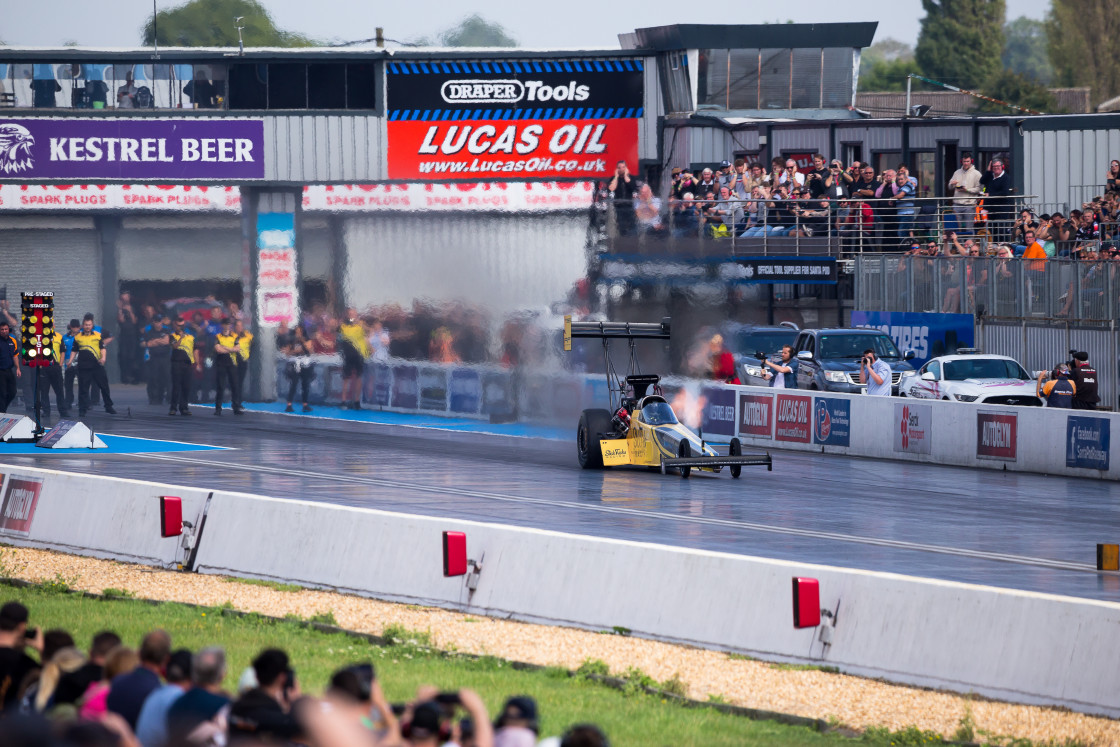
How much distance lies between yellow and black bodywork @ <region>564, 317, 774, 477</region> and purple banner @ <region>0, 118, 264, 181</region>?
20.9m

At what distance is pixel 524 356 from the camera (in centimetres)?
3381

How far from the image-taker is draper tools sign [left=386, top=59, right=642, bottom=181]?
1788 inches

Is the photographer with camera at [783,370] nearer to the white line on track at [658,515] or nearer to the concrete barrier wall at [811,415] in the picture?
the concrete barrier wall at [811,415]

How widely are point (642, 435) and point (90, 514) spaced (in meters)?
9.76

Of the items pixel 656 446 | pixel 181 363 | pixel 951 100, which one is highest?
pixel 951 100

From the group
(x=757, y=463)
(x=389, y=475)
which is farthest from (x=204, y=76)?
(x=757, y=463)

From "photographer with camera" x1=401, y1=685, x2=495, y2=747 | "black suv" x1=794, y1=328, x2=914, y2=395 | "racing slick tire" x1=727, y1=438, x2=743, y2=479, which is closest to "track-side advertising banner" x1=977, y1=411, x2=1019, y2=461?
"racing slick tire" x1=727, y1=438, x2=743, y2=479

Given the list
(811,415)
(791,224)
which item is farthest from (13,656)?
(791,224)

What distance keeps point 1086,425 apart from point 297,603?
14.9 metres

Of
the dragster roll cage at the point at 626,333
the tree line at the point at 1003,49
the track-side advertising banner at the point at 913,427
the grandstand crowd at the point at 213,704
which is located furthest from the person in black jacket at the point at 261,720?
the tree line at the point at 1003,49

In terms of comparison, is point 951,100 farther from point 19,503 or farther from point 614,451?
point 19,503

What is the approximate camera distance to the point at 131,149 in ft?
145

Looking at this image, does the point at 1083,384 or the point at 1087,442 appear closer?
the point at 1087,442

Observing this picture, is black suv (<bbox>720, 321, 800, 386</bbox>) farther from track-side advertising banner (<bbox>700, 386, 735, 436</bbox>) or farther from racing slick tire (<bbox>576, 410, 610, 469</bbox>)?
racing slick tire (<bbox>576, 410, 610, 469</bbox>)
